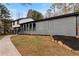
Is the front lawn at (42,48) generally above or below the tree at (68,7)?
below

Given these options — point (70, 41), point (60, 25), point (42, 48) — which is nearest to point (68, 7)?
point (60, 25)

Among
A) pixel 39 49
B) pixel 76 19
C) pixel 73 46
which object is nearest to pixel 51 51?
pixel 39 49

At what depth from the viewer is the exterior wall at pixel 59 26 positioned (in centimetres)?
1807

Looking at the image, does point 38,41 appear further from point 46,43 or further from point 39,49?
point 39,49

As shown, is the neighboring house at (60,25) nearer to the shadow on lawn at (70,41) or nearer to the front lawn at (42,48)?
the shadow on lawn at (70,41)

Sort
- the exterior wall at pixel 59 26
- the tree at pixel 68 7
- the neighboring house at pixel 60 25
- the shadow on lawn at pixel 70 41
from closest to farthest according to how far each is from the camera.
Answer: the shadow on lawn at pixel 70 41 → the neighboring house at pixel 60 25 → the exterior wall at pixel 59 26 → the tree at pixel 68 7

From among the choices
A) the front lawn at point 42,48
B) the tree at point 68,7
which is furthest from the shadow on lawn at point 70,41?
the tree at point 68,7

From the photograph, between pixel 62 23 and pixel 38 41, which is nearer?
pixel 38 41

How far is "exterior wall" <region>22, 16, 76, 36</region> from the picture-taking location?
18.1 metres

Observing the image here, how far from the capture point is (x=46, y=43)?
16781mm

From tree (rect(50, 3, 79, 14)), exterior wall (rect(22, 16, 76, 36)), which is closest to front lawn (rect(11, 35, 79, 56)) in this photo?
exterior wall (rect(22, 16, 76, 36))

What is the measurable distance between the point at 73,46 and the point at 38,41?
3.43 metres

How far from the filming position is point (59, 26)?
63.9ft

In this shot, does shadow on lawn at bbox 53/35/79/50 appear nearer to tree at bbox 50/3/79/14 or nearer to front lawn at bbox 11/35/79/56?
front lawn at bbox 11/35/79/56
